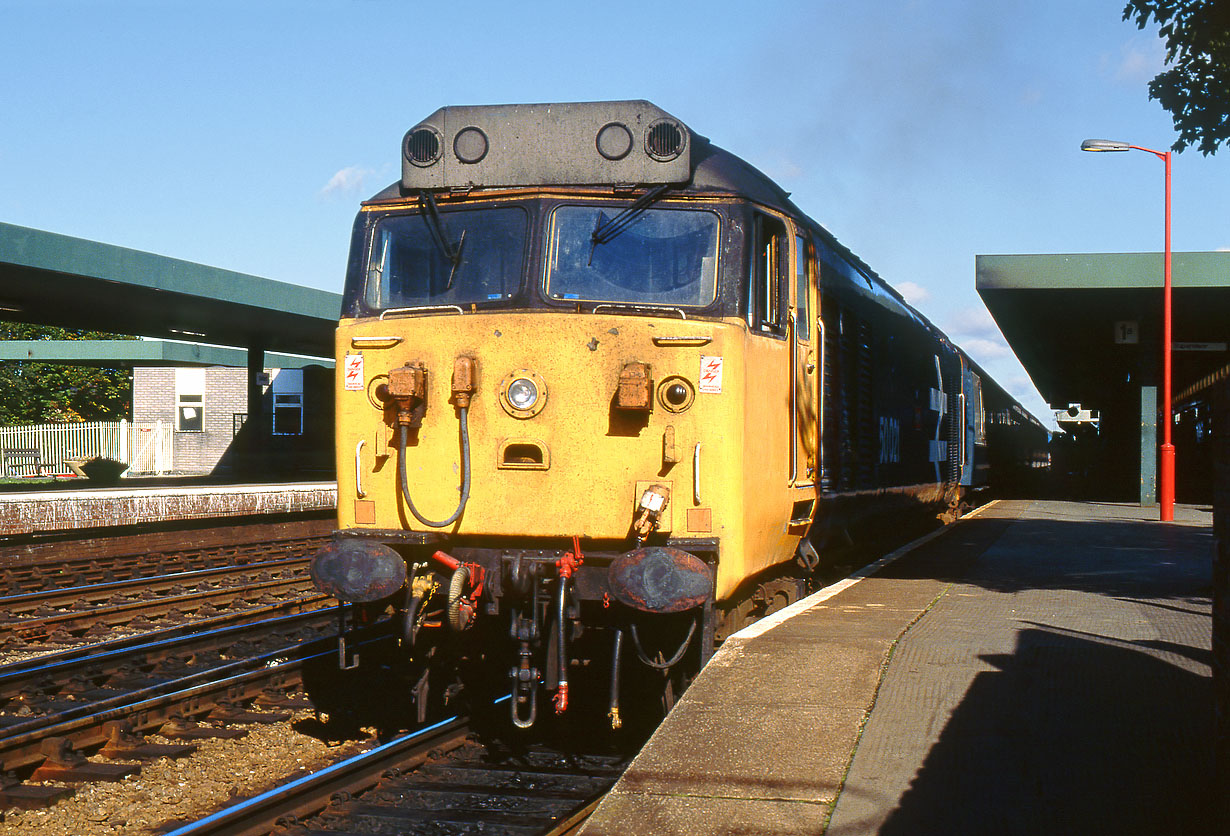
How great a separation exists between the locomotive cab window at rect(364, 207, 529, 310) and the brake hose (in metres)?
0.73

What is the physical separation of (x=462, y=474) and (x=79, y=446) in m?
36.8

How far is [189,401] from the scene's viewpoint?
1786 inches

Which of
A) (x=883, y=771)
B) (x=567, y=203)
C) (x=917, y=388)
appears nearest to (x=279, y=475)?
(x=917, y=388)

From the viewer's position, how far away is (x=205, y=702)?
7.41 m

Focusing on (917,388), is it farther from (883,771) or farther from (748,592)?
(883,771)

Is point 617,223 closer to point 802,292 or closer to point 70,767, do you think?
point 802,292

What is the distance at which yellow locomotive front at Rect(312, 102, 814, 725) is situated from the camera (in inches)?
234

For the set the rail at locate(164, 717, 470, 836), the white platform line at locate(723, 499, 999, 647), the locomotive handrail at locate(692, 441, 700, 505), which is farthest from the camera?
the white platform line at locate(723, 499, 999, 647)

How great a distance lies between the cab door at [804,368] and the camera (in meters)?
7.04

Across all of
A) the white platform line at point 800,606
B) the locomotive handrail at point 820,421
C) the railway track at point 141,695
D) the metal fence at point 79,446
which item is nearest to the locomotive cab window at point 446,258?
the railway track at point 141,695

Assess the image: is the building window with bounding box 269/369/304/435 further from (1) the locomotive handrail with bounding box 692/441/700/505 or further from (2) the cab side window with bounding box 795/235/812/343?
(1) the locomotive handrail with bounding box 692/441/700/505

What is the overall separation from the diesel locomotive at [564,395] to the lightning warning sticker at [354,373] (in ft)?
0.04

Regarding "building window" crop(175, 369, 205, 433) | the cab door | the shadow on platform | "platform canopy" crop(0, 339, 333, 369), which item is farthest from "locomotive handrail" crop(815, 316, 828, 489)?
"building window" crop(175, 369, 205, 433)

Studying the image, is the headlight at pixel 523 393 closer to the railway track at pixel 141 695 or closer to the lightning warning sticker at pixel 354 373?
the lightning warning sticker at pixel 354 373
